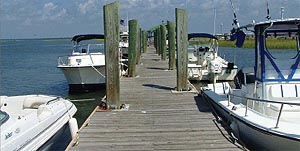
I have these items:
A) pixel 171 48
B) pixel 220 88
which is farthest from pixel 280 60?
pixel 171 48

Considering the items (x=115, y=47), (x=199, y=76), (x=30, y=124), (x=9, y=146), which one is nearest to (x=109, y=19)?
(x=115, y=47)

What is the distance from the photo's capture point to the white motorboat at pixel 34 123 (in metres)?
6.40

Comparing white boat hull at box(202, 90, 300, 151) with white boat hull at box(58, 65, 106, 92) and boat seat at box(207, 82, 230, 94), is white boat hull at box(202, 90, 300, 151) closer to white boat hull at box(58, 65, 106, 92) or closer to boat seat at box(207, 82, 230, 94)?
boat seat at box(207, 82, 230, 94)

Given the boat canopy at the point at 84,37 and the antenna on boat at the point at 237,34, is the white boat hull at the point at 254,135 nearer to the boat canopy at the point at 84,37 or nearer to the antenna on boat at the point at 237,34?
the antenna on boat at the point at 237,34

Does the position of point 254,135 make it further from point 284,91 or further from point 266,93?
point 284,91

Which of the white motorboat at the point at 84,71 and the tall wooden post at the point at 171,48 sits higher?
the tall wooden post at the point at 171,48

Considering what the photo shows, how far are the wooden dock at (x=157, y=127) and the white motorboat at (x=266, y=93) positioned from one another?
1.36 ft

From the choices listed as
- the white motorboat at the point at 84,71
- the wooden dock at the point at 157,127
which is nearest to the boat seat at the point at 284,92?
the wooden dock at the point at 157,127

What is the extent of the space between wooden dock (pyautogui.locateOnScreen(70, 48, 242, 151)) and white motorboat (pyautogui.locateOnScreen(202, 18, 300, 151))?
41 cm

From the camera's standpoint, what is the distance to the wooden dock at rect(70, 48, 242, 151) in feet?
22.6

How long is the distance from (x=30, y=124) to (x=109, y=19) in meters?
3.42

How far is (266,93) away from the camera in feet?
25.9

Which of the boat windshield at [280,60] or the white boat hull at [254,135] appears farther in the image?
the boat windshield at [280,60]

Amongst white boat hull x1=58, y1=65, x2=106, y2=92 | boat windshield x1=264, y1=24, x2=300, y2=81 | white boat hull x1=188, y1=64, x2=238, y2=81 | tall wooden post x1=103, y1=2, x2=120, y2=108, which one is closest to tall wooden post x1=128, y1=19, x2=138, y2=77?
white boat hull x1=58, y1=65, x2=106, y2=92
